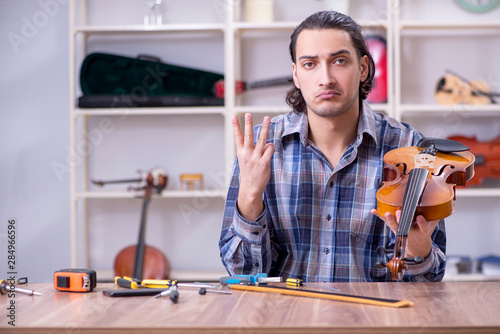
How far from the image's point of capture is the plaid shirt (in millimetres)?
1527

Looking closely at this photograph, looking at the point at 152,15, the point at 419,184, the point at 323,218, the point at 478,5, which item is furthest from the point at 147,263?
the point at 478,5

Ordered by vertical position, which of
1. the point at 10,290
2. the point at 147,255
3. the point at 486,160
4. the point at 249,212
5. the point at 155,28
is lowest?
the point at 147,255

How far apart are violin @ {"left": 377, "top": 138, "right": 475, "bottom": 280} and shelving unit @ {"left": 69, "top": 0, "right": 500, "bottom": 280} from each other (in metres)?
1.53

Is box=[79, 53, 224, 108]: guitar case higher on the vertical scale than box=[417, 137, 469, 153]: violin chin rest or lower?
higher

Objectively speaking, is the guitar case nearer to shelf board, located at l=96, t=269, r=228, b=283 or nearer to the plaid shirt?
shelf board, located at l=96, t=269, r=228, b=283

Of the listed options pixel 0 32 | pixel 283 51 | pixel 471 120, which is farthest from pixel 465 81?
pixel 0 32

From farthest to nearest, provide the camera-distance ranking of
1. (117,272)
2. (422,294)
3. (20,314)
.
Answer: (117,272), (422,294), (20,314)

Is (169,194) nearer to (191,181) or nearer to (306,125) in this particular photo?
(191,181)

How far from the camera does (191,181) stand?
302 cm

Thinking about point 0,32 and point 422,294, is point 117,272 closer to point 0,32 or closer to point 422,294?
point 0,32

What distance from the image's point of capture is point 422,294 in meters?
1.08

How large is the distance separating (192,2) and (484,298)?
2.54m

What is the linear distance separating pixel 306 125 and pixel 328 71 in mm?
198

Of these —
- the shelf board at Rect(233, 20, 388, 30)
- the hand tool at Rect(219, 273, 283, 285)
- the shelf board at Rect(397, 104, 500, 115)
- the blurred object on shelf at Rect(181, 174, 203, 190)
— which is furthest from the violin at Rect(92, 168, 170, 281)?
the hand tool at Rect(219, 273, 283, 285)
